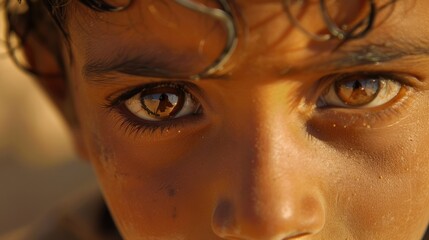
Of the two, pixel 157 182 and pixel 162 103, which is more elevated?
pixel 162 103

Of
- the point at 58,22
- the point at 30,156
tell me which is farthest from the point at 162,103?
the point at 30,156

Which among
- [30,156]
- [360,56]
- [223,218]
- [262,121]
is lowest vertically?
[223,218]

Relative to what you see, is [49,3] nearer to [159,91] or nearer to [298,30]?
[159,91]

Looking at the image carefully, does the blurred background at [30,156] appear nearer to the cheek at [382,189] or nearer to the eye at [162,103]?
the eye at [162,103]

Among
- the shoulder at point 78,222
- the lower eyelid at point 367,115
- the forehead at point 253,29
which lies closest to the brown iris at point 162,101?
the forehead at point 253,29

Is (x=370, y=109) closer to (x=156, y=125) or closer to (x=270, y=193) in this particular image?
(x=270, y=193)

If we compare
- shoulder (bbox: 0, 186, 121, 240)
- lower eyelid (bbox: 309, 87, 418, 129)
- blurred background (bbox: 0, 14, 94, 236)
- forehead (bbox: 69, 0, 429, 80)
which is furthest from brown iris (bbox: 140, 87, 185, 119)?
blurred background (bbox: 0, 14, 94, 236)

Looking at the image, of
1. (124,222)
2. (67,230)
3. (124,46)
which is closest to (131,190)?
(124,222)

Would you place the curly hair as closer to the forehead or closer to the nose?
the forehead
